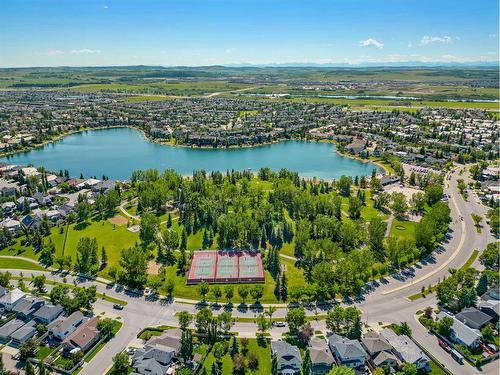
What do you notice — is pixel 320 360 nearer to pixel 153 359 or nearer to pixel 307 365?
pixel 307 365

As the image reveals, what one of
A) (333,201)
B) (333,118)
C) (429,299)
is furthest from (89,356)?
(333,118)

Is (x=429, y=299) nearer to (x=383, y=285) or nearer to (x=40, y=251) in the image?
(x=383, y=285)

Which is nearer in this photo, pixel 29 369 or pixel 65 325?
pixel 29 369

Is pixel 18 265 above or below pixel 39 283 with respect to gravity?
below

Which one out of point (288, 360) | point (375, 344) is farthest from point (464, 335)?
point (288, 360)

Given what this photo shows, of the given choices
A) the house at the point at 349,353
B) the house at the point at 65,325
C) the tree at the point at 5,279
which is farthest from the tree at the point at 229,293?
the tree at the point at 5,279

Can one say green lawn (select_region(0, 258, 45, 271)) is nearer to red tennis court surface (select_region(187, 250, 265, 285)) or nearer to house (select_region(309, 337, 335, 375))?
red tennis court surface (select_region(187, 250, 265, 285))

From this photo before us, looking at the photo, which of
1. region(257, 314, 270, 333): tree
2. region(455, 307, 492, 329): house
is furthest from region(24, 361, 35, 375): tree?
region(455, 307, 492, 329): house
